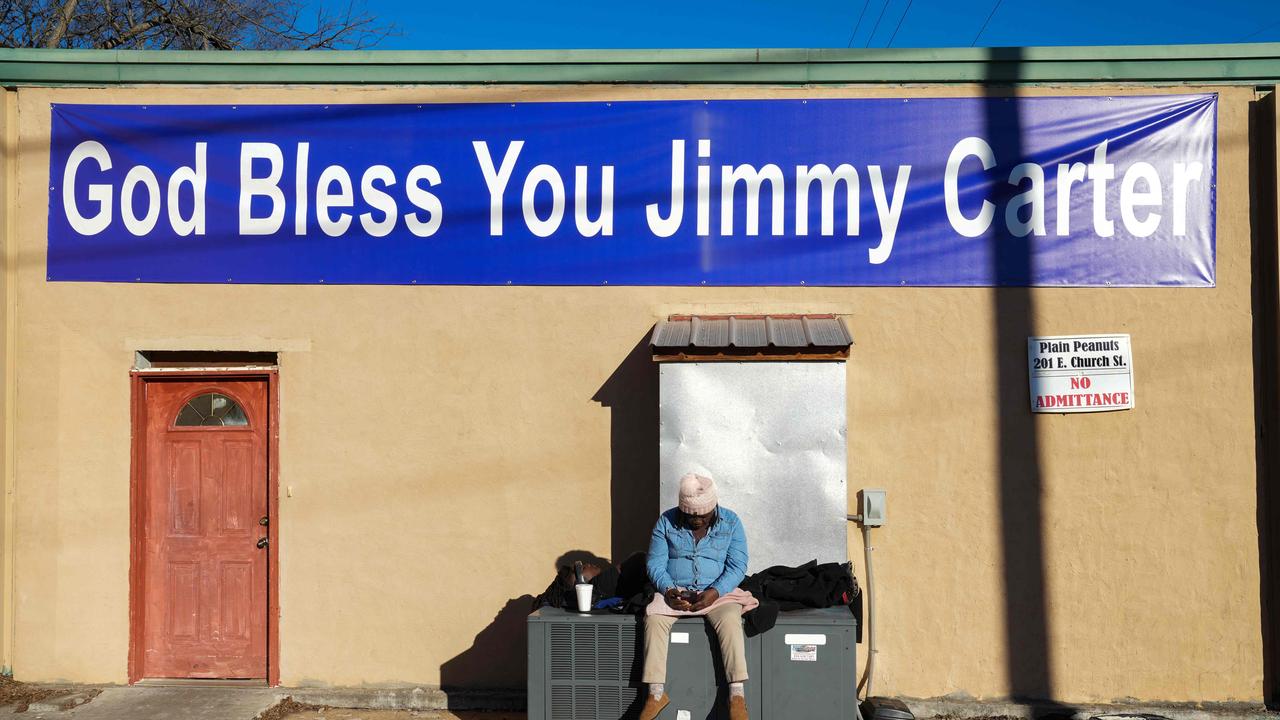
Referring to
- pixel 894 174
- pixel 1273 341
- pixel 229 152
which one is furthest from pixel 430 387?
pixel 1273 341

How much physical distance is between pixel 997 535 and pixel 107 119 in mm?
7160

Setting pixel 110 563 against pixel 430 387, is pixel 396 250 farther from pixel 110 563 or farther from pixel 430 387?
pixel 110 563

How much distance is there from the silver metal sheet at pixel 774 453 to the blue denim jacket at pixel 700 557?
27 centimetres

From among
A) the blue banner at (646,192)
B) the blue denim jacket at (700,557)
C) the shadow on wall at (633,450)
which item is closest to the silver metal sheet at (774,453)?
the blue denim jacket at (700,557)

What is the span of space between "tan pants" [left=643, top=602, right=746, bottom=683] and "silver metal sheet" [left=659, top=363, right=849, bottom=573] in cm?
65

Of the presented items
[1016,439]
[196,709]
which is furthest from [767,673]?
[196,709]

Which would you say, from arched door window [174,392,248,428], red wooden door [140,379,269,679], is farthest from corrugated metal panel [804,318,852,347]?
arched door window [174,392,248,428]

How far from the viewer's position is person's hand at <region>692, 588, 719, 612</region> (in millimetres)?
6402

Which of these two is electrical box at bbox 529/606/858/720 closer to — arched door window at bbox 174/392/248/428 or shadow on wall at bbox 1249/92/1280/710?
shadow on wall at bbox 1249/92/1280/710

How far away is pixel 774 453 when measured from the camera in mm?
6949

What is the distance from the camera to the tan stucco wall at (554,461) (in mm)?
7352

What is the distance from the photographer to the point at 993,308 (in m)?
7.48

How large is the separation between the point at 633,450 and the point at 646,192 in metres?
1.87

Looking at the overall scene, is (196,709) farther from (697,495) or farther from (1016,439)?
(1016,439)
